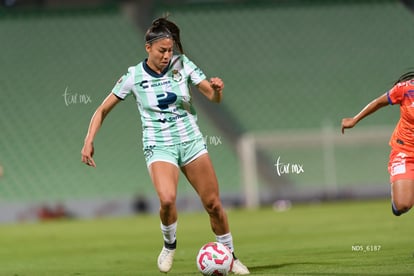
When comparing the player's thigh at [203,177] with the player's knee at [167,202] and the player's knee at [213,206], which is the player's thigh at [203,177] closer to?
the player's knee at [213,206]

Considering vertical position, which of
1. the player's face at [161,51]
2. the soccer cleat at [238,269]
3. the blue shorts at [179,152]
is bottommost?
the soccer cleat at [238,269]

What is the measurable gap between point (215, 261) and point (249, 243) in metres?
4.79

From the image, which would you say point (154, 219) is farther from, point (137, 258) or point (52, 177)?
point (137, 258)

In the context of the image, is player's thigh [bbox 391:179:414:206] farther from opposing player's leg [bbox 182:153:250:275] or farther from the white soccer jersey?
the white soccer jersey

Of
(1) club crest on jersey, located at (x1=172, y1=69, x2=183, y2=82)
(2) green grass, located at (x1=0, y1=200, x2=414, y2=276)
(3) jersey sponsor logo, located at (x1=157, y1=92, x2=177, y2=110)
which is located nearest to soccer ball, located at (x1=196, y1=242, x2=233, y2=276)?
(2) green grass, located at (x1=0, y1=200, x2=414, y2=276)

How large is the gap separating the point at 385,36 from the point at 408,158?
16.0 metres

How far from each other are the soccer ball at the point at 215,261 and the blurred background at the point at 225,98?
537 inches

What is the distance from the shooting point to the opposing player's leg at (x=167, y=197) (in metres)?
8.51

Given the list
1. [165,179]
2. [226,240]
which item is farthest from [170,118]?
[226,240]

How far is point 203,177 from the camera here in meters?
8.63

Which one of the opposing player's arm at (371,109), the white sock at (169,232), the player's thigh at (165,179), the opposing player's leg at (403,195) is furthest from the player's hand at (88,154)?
the opposing player's leg at (403,195)

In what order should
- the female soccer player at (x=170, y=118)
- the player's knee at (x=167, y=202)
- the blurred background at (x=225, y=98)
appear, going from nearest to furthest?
the player's knee at (x=167, y=202) → the female soccer player at (x=170, y=118) → the blurred background at (x=225, y=98)

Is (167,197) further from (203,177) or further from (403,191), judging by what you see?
(403,191)

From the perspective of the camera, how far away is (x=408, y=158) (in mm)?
9742
